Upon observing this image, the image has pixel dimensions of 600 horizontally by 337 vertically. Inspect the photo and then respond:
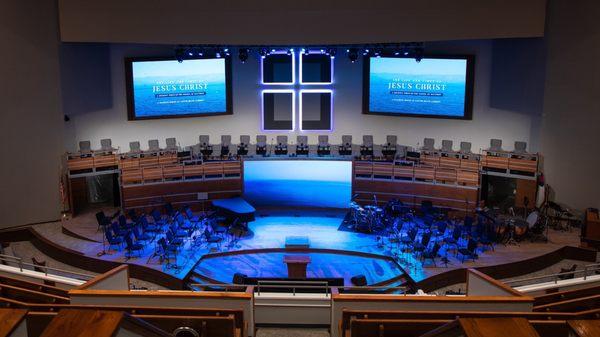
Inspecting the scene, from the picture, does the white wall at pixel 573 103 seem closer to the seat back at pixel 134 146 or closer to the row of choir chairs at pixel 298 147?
the row of choir chairs at pixel 298 147

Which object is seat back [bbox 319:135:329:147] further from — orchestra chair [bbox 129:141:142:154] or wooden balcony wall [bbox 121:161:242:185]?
orchestra chair [bbox 129:141:142:154]

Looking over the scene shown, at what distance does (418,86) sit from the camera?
59.3ft

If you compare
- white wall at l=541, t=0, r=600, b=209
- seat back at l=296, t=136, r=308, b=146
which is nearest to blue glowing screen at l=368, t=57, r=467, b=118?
seat back at l=296, t=136, r=308, b=146

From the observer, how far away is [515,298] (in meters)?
6.15

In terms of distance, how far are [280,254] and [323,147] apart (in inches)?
199

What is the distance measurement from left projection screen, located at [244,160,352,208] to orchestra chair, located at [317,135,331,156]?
789mm

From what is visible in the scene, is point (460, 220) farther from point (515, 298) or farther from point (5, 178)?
point (5, 178)

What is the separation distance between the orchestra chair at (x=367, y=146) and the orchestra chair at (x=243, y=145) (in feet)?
11.4

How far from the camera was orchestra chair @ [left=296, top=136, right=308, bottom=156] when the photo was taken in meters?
18.1

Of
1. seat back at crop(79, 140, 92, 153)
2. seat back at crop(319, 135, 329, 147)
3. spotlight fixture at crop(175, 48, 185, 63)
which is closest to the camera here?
seat back at crop(79, 140, 92, 153)

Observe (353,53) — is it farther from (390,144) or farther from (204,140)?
(204,140)

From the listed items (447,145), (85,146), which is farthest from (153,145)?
(447,145)

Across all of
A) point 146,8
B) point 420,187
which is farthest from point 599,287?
point 146,8

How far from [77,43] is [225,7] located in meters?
4.04
